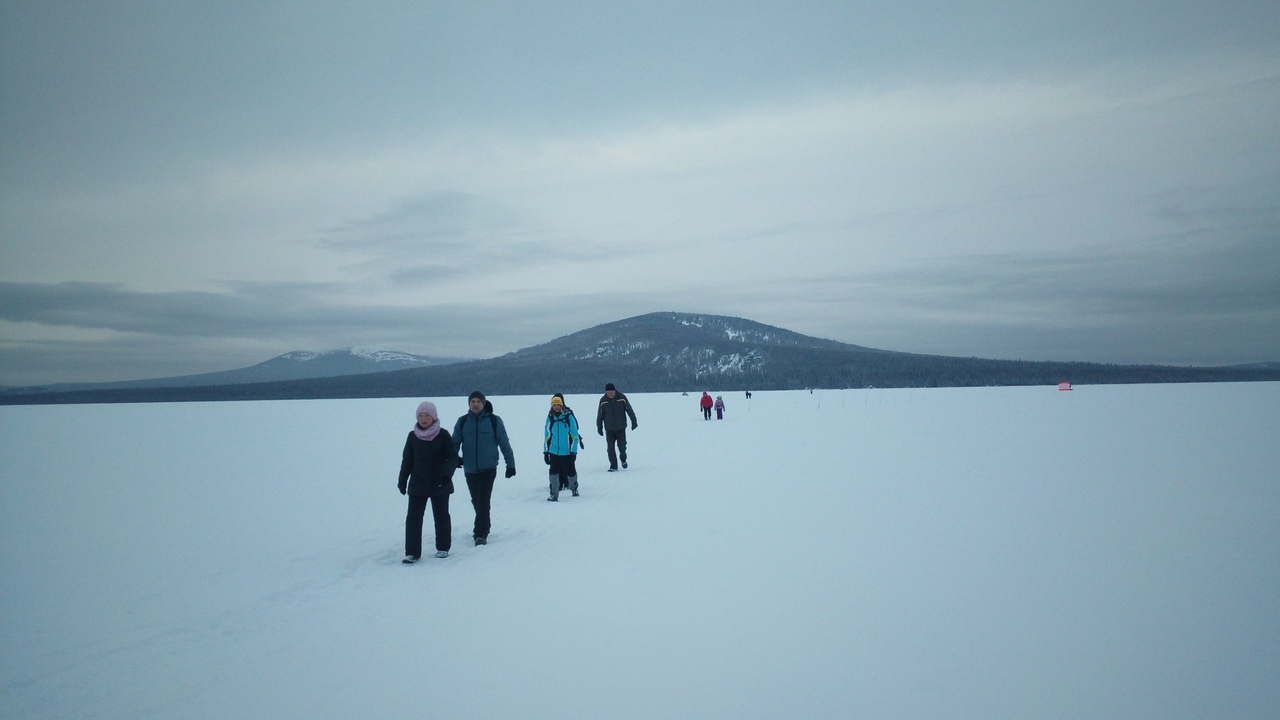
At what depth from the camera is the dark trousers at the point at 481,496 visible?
25.2 feet

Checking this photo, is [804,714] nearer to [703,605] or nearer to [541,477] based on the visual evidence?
[703,605]

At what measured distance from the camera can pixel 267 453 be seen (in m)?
18.6

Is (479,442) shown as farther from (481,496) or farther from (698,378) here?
(698,378)

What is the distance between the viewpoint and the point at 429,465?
7012 mm

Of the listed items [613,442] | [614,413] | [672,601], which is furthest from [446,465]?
[613,442]

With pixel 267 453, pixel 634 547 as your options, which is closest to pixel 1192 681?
pixel 634 547

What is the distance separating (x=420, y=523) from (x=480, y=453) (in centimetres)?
113

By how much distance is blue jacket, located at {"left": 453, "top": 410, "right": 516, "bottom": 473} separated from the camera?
787 centimetres

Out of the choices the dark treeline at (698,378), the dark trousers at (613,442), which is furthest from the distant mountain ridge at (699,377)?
the dark trousers at (613,442)

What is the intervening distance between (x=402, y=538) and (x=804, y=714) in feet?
18.1

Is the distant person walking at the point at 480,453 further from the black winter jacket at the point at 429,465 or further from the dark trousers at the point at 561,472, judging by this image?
the dark trousers at the point at 561,472

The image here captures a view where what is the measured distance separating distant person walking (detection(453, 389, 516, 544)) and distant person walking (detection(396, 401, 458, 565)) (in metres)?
0.65

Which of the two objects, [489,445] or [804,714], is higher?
[489,445]

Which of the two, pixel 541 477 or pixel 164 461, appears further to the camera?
pixel 164 461
